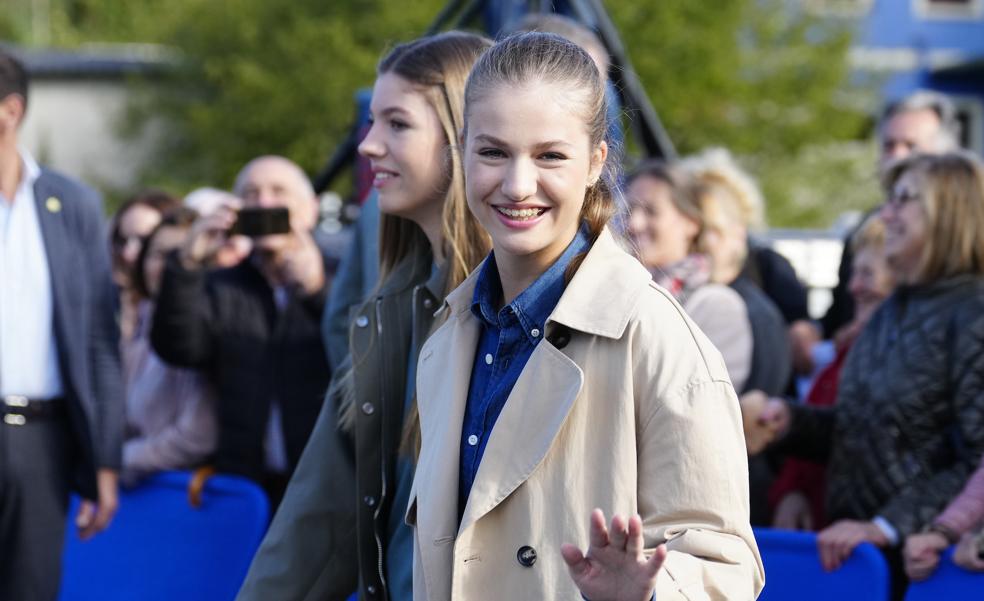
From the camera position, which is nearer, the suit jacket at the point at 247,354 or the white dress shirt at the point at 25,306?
the white dress shirt at the point at 25,306

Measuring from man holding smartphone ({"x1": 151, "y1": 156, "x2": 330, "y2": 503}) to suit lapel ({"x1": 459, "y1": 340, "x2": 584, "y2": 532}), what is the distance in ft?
9.14

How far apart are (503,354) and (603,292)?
0.74ft

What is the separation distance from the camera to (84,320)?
14.7 feet

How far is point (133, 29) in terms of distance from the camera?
29062 millimetres

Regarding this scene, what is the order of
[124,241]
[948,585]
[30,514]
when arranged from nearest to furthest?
1. [948,585]
2. [30,514]
3. [124,241]

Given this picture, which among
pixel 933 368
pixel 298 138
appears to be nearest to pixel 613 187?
pixel 933 368

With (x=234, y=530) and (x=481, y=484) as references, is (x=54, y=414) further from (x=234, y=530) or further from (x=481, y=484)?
(x=481, y=484)

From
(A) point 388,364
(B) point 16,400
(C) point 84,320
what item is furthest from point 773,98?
(A) point 388,364

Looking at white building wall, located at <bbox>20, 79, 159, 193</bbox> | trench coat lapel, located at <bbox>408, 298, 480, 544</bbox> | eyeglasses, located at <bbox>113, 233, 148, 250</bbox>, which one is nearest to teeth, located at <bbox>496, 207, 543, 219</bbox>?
trench coat lapel, located at <bbox>408, 298, 480, 544</bbox>

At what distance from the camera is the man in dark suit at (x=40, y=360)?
430 cm

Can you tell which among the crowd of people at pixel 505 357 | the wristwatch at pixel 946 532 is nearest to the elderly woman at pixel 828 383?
the crowd of people at pixel 505 357

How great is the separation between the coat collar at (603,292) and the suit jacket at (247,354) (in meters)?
2.78

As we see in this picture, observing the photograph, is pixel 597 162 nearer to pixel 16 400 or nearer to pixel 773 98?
pixel 16 400

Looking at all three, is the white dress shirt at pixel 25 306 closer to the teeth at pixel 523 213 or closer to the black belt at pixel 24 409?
the black belt at pixel 24 409
